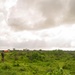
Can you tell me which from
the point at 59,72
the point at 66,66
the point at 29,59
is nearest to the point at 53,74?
the point at 59,72

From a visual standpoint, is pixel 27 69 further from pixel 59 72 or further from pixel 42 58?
pixel 42 58

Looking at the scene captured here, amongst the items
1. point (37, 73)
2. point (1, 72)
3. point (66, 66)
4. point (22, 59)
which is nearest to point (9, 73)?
point (1, 72)

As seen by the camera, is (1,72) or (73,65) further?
(73,65)

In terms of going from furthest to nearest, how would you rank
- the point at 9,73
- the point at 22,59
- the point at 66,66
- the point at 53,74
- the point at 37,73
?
the point at 22,59 → the point at 66,66 → the point at 37,73 → the point at 9,73 → the point at 53,74

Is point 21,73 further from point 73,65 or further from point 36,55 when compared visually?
point 36,55

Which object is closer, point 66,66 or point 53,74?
point 53,74

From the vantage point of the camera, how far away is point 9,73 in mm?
Answer: 31109

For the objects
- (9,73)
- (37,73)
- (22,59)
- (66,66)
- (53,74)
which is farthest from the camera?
(22,59)

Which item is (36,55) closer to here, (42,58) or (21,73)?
(42,58)

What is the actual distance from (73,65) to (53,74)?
562 inches

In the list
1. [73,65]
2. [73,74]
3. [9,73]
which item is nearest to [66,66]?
[73,65]

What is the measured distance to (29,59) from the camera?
169 feet

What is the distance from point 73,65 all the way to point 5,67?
11.4 meters

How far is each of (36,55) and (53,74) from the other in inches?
983
